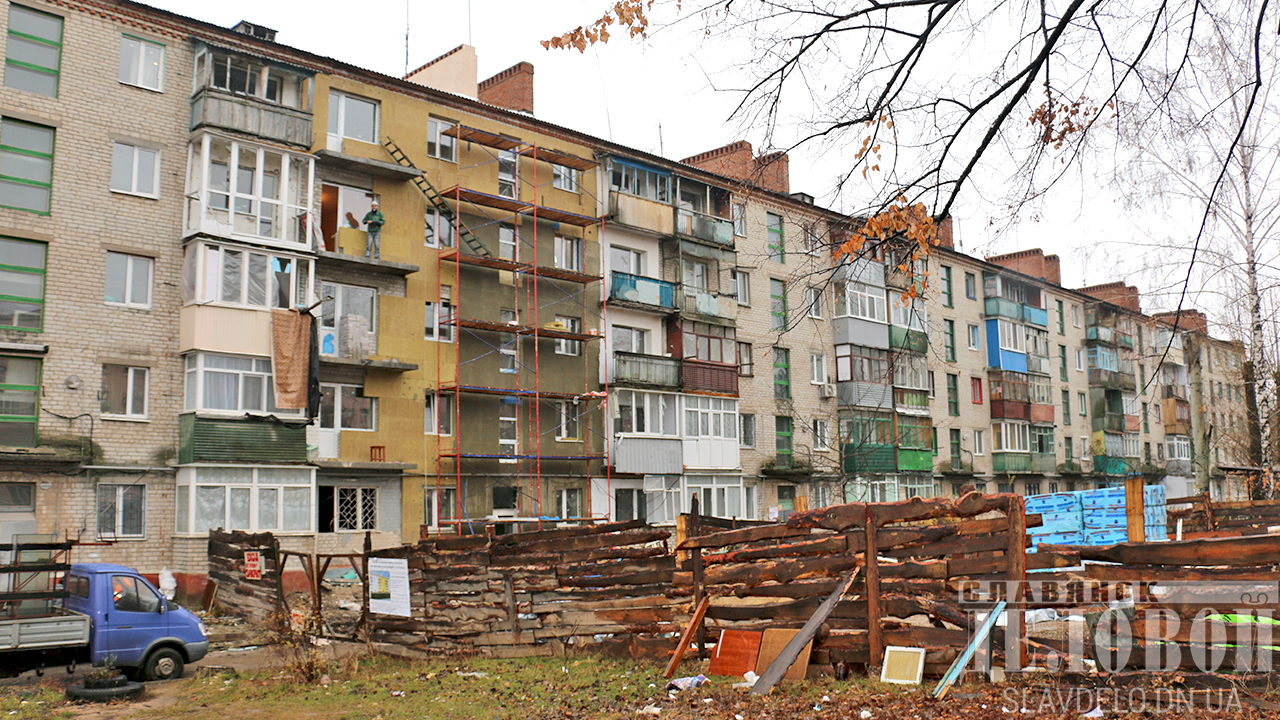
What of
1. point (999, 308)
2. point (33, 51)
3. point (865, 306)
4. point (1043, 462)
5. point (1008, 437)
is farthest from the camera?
point (1043, 462)

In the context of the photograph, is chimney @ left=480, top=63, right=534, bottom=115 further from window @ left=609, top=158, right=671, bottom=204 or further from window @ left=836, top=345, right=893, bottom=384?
window @ left=836, top=345, right=893, bottom=384

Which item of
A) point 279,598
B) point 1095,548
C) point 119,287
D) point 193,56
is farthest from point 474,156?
point 1095,548

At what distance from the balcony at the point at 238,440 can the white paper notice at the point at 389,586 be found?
32.6 ft

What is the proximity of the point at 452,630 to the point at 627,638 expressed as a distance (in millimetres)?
3478

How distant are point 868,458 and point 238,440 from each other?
1101 inches

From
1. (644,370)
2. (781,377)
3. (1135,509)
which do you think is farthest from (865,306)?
(1135,509)

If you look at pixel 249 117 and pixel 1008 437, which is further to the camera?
pixel 1008 437

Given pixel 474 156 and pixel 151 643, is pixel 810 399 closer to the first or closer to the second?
pixel 474 156

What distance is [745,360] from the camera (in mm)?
41906

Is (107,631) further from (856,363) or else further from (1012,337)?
(1012,337)

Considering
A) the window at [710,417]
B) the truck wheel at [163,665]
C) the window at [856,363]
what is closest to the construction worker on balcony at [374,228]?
the window at [710,417]

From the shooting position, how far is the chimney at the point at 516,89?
3766cm

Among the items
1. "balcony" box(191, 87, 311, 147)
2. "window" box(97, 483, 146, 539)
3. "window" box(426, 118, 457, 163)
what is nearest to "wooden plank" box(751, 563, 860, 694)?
"window" box(97, 483, 146, 539)

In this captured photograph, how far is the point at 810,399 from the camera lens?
4416 cm
